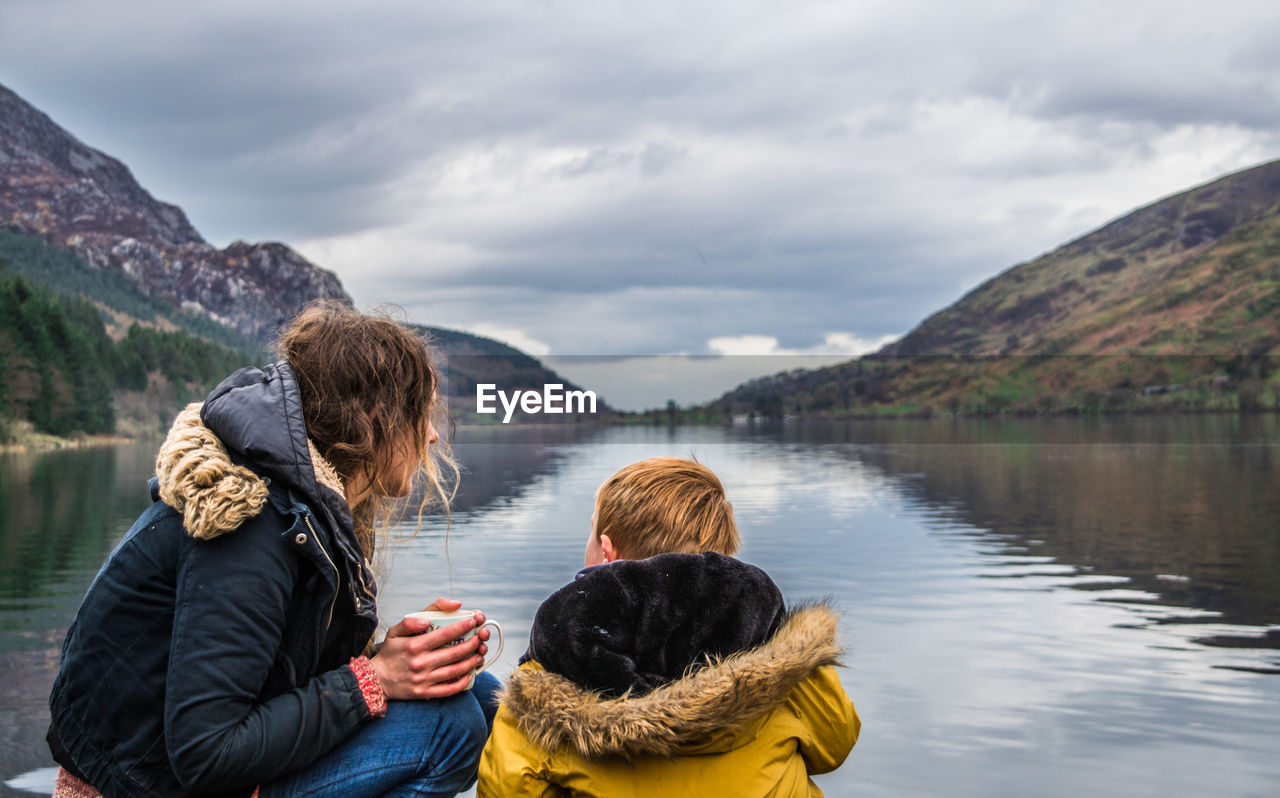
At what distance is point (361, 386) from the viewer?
2580 mm

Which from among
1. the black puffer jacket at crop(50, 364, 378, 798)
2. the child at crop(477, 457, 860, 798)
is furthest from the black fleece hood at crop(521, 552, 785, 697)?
the black puffer jacket at crop(50, 364, 378, 798)

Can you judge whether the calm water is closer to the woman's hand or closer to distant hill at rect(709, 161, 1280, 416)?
the woman's hand

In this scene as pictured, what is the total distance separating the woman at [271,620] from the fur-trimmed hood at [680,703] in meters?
0.29

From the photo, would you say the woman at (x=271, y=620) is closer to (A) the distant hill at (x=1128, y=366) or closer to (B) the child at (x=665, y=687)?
(B) the child at (x=665, y=687)

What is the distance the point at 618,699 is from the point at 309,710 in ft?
2.24

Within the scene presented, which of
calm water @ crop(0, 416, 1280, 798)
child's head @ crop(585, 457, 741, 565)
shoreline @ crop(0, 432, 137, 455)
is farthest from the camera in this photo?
shoreline @ crop(0, 432, 137, 455)

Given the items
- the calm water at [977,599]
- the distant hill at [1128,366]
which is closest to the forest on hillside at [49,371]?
the calm water at [977,599]

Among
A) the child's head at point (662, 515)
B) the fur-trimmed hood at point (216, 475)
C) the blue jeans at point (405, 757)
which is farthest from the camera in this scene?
the child's head at point (662, 515)

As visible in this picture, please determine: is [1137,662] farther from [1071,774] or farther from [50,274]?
[50,274]

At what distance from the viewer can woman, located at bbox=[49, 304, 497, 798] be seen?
2.18 meters

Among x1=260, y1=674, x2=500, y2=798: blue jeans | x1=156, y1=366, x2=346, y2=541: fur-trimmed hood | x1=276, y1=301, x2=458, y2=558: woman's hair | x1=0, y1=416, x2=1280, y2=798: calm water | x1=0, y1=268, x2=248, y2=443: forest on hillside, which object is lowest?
x1=0, y1=416, x2=1280, y2=798: calm water

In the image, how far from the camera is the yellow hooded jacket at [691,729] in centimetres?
238

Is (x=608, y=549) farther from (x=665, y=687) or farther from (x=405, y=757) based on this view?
(x=405, y=757)

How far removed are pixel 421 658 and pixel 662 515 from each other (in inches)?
28.6
